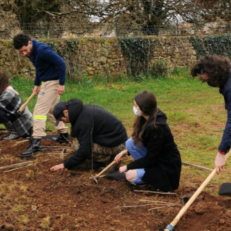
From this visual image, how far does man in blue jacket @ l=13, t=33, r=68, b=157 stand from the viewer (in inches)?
213

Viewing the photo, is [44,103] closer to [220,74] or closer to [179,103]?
[220,74]

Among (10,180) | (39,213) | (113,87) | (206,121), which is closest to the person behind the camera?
(39,213)

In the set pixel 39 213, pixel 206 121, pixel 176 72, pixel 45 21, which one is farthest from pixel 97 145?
pixel 45 21

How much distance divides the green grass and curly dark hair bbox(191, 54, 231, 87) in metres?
2.32

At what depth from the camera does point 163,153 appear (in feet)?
13.2

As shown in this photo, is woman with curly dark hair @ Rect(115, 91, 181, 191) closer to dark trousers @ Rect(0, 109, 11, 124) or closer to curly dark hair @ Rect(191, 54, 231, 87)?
curly dark hair @ Rect(191, 54, 231, 87)

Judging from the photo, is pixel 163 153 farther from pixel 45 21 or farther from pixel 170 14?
pixel 170 14

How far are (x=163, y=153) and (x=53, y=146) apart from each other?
97.1 inches

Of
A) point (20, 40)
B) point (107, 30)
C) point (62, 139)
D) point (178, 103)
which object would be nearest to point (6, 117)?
point (62, 139)

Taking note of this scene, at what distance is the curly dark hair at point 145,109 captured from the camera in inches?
149

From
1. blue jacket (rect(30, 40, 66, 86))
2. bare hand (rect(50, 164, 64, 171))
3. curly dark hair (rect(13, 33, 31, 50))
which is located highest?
curly dark hair (rect(13, 33, 31, 50))

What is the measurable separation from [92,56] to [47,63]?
801 centimetres

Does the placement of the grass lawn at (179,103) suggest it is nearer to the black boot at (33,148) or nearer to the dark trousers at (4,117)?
the black boot at (33,148)

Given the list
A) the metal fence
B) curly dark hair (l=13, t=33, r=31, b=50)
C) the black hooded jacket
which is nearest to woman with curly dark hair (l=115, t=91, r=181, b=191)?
the black hooded jacket
